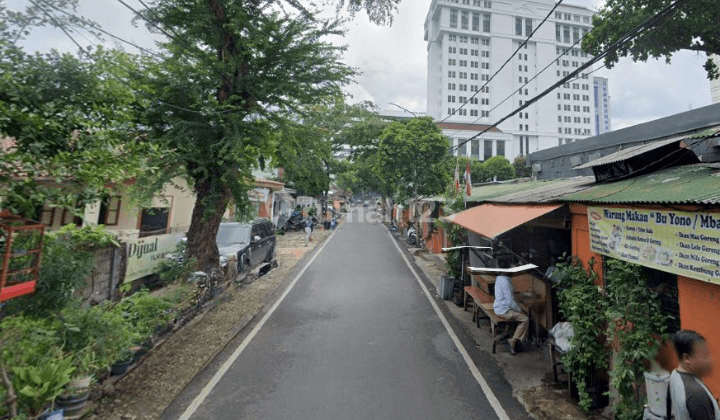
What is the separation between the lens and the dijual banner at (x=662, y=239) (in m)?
2.98

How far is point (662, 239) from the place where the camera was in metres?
3.51

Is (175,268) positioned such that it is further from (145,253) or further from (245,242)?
(245,242)

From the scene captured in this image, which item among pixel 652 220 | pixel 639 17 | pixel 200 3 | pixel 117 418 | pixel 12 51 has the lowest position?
pixel 117 418

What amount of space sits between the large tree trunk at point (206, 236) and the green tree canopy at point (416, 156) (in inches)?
521

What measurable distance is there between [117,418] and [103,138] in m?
3.43

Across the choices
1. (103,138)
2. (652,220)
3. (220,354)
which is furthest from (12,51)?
(652,220)

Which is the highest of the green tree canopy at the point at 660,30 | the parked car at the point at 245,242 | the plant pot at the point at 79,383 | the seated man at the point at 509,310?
the green tree canopy at the point at 660,30

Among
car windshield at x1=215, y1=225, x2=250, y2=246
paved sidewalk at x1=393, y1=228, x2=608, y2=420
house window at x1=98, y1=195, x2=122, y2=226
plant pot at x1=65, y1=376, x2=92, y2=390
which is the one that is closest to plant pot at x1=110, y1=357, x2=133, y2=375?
plant pot at x1=65, y1=376, x2=92, y2=390

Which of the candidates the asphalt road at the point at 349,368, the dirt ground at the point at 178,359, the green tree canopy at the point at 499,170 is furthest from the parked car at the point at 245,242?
the green tree canopy at the point at 499,170

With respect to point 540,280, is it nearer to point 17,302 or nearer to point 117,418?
point 117,418

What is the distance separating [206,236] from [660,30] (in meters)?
15.7

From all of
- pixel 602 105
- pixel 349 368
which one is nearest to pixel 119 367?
pixel 349 368

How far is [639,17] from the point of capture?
409 inches

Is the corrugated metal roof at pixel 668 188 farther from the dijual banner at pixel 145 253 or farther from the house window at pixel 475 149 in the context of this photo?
the house window at pixel 475 149
